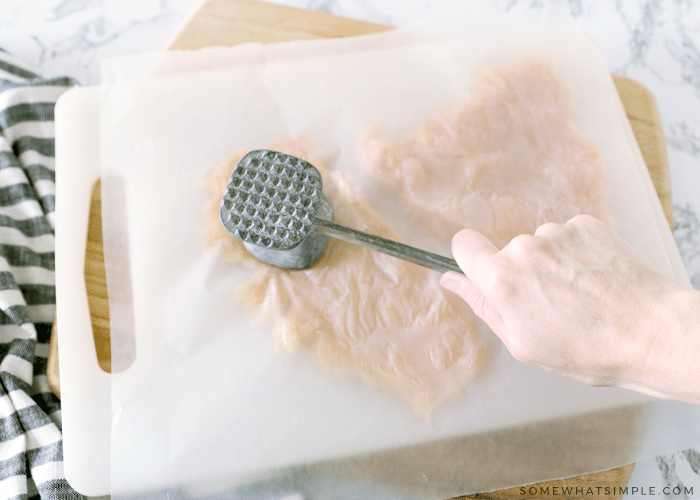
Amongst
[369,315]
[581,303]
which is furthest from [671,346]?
[369,315]

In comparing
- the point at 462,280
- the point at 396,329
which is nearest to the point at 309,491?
the point at 396,329

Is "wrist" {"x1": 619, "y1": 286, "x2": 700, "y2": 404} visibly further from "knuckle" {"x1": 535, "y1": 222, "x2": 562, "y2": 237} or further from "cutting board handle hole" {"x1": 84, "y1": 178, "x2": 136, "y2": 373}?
"cutting board handle hole" {"x1": 84, "y1": 178, "x2": 136, "y2": 373}

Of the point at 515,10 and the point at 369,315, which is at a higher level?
the point at 515,10

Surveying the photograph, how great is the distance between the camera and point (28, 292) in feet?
3.19

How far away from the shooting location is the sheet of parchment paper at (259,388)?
75cm

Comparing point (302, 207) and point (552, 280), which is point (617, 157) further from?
point (302, 207)

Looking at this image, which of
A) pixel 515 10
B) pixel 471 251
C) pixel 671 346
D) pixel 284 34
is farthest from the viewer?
pixel 515 10

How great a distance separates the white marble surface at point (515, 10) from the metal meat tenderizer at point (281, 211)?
741 mm

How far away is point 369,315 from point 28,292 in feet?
2.16

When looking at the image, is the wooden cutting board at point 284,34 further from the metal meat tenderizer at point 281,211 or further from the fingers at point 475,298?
the fingers at point 475,298

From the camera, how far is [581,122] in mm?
930

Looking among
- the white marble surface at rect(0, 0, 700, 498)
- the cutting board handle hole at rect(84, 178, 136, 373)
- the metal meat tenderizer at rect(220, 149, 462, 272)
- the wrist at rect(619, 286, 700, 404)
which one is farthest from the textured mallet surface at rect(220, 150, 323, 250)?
the white marble surface at rect(0, 0, 700, 498)

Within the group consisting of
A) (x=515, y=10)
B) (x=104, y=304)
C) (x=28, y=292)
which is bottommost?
(x=28, y=292)

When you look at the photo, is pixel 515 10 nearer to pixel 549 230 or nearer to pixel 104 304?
pixel 549 230
